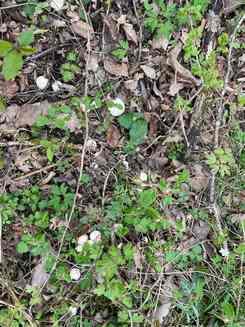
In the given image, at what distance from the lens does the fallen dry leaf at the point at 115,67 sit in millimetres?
2434

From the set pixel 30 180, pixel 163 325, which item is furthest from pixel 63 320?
pixel 30 180

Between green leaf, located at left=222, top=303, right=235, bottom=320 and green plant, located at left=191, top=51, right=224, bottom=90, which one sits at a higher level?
green plant, located at left=191, top=51, right=224, bottom=90

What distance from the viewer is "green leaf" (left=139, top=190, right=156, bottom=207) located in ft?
7.63

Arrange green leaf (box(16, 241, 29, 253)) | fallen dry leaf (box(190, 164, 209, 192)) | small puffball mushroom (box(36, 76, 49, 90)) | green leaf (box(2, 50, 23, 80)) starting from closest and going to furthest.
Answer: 1. green leaf (box(2, 50, 23, 80))
2. green leaf (box(16, 241, 29, 253))
3. small puffball mushroom (box(36, 76, 49, 90))
4. fallen dry leaf (box(190, 164, 209, 192))

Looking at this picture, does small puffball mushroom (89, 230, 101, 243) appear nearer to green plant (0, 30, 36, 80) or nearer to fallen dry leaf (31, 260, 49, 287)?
fallen dry leaf (31, 260, 49, 287)

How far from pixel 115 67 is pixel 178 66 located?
0.32 meters

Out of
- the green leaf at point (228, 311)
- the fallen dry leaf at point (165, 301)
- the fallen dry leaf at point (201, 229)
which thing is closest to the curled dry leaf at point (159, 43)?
the fallen dry leaf at point (201, 229)

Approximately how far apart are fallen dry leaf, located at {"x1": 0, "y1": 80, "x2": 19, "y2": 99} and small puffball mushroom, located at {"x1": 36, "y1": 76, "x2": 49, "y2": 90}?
0.10m

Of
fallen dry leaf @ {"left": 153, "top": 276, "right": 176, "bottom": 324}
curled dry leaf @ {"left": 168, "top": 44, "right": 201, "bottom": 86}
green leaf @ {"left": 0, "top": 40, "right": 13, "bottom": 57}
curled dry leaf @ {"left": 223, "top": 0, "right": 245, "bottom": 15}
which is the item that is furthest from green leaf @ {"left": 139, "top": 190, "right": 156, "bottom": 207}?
curled dry leaf @ {"left": 223, "top": 0, "right": 245, "bottom": 15}

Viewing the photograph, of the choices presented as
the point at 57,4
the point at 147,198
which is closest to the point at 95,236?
the point at 147,198

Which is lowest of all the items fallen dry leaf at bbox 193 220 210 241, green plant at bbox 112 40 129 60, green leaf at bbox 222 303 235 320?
green leaf at bbox 222 303 235 320

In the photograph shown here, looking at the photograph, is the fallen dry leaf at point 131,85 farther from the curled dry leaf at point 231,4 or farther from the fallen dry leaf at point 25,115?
the curled dry leaf at point 231,4

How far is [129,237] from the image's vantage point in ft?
7.84

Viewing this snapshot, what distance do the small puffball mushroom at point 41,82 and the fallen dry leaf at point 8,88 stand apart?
0.34 ft
